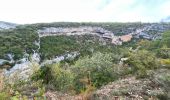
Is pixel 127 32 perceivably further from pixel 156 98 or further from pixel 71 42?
pixel 156 98

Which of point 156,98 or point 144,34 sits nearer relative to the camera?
point 156,98

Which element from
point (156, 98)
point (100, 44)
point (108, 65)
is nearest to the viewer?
point (156, 98)

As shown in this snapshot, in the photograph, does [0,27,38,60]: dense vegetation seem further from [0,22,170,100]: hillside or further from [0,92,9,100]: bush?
[0,92,9,100]: bush

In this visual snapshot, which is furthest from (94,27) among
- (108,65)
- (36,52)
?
(108,65)

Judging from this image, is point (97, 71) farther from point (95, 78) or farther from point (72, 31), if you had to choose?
point (72, 31)

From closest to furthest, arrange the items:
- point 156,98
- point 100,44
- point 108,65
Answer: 1. point 156,98
2. point 108,65
3. point 100,44

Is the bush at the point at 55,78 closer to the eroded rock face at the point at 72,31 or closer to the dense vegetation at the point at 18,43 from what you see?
the dense vegetation at the point at 18,43

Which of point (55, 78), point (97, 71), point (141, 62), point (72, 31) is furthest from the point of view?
point (72, 31)

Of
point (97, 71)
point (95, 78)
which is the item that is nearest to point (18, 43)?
point (97, 71)

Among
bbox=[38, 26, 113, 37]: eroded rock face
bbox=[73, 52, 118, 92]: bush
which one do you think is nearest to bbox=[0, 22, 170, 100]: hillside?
bbox=[73, 52, 118, 92]: bush

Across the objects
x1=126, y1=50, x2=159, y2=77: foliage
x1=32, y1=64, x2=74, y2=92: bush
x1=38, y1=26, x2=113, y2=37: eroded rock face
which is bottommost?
x1=38, y1=26, x2=113, y2=37: eroded rock face

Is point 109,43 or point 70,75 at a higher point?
point 70,75
